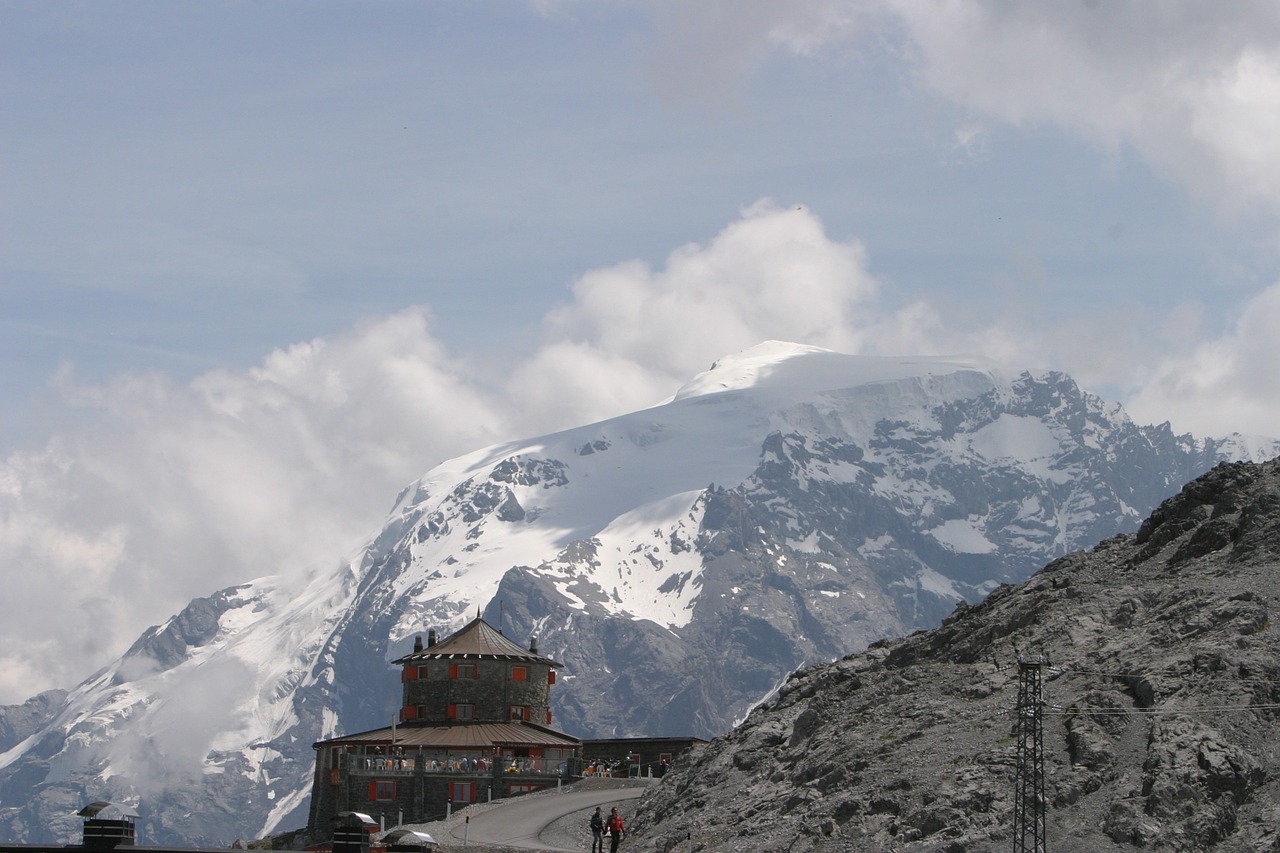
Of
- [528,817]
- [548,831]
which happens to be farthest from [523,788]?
[548,831]

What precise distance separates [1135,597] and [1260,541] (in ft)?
18.1

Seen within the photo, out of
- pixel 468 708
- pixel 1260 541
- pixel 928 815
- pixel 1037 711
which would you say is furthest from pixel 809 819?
pixel 468 708

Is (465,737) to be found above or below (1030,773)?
above

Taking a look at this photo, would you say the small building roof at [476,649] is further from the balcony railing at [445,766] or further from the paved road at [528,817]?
the paved road at [528,817]

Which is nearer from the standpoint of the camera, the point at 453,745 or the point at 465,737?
the point at 453,745

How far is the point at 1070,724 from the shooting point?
66812 mm

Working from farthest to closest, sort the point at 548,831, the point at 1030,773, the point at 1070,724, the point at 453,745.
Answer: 1. the point at 453,745
2. the point at 548,831
3. the point at 1070,724
4. the point at 1030,773

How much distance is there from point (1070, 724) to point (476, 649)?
225ft

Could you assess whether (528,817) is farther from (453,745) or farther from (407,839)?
(453,745)

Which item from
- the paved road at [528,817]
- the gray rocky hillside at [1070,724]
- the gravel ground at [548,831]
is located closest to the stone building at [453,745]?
the paved road at [528,817]

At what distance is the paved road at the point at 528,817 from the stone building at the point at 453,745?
9318mm

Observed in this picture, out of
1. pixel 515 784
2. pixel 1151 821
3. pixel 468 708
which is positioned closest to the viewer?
pixel 1151 821

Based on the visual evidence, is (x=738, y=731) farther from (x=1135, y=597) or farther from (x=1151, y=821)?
(x=1151, y=821)

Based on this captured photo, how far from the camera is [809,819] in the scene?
67500 mm
